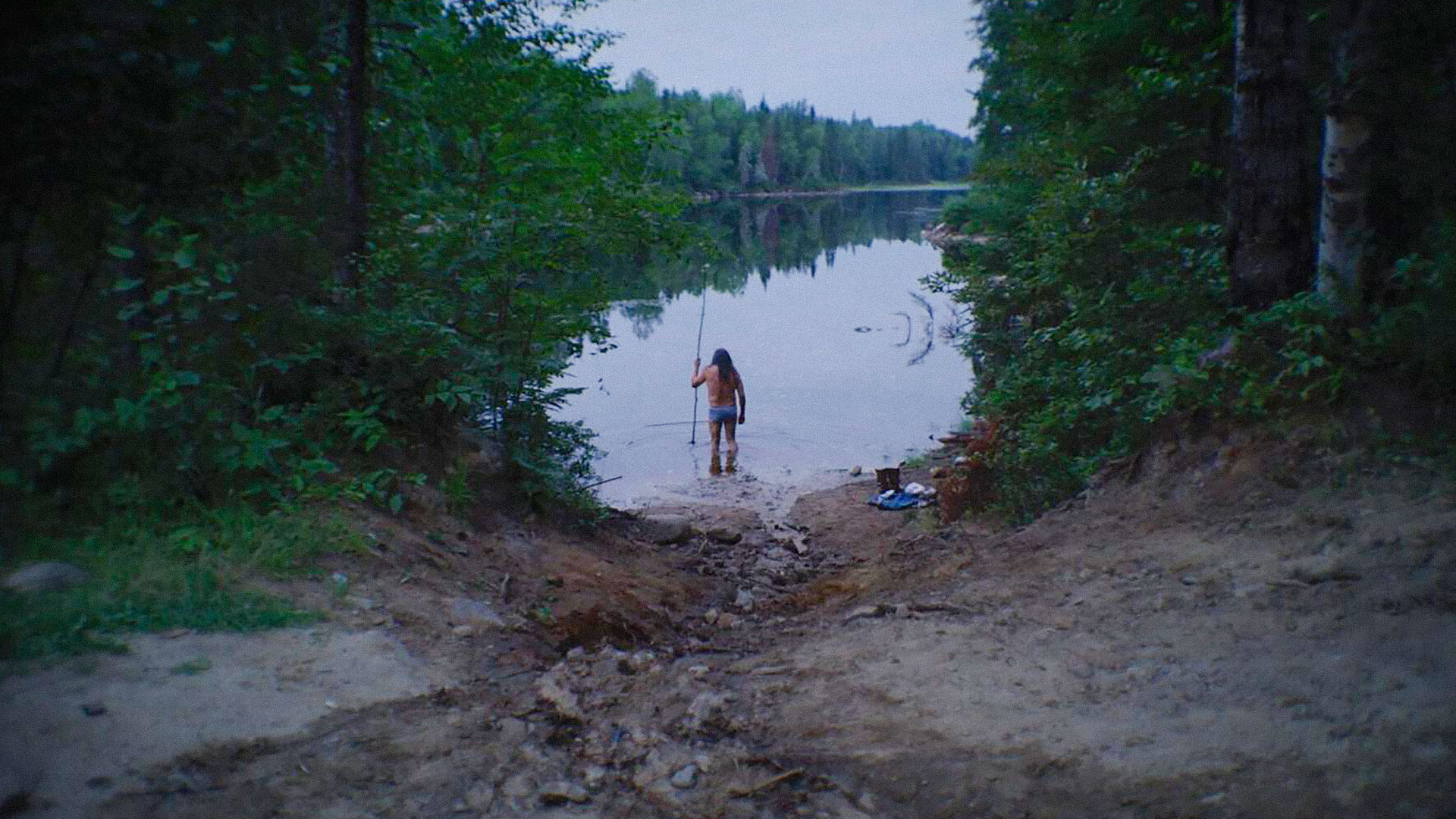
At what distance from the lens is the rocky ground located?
3.40 metres

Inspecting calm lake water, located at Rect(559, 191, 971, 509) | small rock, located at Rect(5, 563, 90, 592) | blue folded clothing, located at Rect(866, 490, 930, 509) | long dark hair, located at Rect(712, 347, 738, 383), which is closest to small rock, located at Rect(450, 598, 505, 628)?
small rock, located at Rect(5, 563, 90, 592)

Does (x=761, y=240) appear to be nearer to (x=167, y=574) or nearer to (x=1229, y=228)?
(x=1229, y=228)

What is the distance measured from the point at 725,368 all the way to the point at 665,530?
6738mm

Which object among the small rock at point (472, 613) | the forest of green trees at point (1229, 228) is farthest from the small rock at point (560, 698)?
the forest of green trees at point (1229, 228)

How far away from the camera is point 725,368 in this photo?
17.0m

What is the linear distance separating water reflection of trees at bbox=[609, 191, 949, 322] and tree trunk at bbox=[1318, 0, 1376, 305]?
593 cm

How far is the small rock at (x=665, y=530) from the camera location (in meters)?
10.4

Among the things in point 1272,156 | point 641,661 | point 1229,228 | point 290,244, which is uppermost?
point 1272,156

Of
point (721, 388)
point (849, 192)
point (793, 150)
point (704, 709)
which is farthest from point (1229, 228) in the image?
point (849, 192)

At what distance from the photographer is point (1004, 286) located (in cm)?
1324

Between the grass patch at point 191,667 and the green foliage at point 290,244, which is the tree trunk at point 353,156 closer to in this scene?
the green foliage at point 290,244

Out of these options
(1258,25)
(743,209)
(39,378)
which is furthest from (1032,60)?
(743,209)

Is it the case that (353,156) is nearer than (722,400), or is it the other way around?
(353,156)

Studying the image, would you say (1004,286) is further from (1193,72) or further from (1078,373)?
(1078,373)
